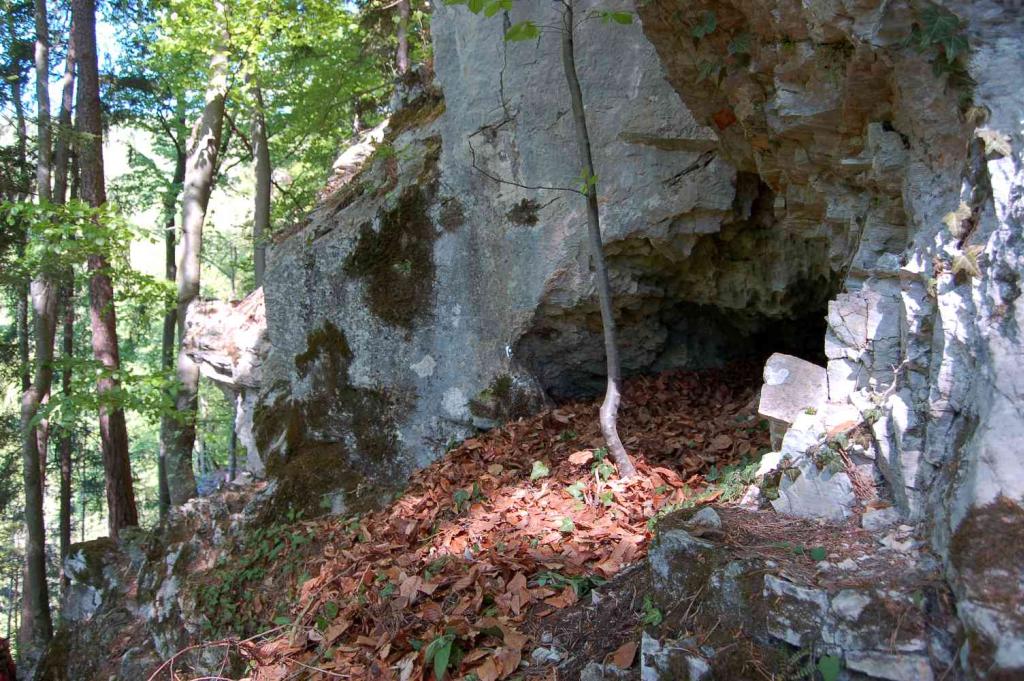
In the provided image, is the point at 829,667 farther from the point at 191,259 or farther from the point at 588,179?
the point at 191,259

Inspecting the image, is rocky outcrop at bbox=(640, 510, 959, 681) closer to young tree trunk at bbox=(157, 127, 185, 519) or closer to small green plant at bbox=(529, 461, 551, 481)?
small green plant at bbox=(529, 461, 551, 481)

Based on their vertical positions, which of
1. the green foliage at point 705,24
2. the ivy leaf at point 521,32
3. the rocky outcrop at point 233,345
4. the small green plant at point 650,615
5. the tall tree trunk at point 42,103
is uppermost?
the tall tree trunk at point 42,103

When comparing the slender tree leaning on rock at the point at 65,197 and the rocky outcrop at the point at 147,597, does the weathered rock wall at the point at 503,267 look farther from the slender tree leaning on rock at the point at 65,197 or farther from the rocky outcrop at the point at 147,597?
the slender tree leaning on rock at the point at 65,197

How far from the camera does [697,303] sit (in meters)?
6.07

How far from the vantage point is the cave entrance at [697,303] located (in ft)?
17.5

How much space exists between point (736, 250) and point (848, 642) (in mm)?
3848

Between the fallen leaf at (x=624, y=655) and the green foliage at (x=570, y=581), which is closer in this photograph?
the fallen leaf at (x=624, y=655)

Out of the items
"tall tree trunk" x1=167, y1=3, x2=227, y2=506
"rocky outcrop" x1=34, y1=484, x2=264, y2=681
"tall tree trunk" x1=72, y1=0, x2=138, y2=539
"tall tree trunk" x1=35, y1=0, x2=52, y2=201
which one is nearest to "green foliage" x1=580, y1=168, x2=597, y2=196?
"rocky outcrop" x1=34, y1=484, x2=264, y2=681

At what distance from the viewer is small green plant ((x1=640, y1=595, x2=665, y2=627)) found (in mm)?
2725

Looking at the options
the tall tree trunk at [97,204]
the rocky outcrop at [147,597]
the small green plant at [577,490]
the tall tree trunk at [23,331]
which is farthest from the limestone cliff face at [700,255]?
Answer: the tall tree trunk at [23,331]

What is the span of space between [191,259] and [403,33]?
4.48 metres

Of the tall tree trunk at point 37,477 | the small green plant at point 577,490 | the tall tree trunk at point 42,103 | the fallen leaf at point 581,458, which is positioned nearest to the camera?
the small green plant at point 577,490

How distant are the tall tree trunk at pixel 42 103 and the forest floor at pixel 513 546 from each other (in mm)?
6552

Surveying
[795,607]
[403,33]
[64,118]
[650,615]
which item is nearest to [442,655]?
[650,615]
